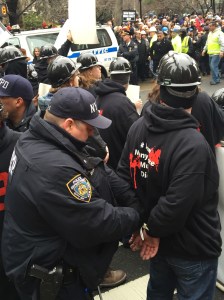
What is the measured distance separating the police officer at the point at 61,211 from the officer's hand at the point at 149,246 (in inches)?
5.9

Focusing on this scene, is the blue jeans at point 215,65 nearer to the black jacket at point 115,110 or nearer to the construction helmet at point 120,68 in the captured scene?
the construction helmet at point 120,68

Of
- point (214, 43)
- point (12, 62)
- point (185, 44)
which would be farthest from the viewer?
point (185, 44)

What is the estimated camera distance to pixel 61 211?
175cm

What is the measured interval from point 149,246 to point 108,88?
5.96 ft

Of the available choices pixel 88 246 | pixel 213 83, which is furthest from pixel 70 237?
pixel 213 83

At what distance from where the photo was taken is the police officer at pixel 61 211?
176 centimetres

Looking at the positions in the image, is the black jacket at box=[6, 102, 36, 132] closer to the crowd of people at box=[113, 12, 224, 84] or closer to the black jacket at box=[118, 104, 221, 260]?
the black jacket at box=[118, 104, 221, 260]

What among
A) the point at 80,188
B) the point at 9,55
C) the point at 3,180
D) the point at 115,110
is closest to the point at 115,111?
the point at 115,110

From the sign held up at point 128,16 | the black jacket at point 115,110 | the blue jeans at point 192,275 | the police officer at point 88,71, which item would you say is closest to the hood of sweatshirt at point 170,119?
the blue jeans at point 192,275

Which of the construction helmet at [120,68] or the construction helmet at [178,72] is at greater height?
the construction helmet at [178,72]

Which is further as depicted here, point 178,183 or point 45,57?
point 45,57

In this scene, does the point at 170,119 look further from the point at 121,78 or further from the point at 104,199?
the point at 121,78

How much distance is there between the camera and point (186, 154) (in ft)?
6.28

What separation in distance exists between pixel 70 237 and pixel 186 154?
68cm
